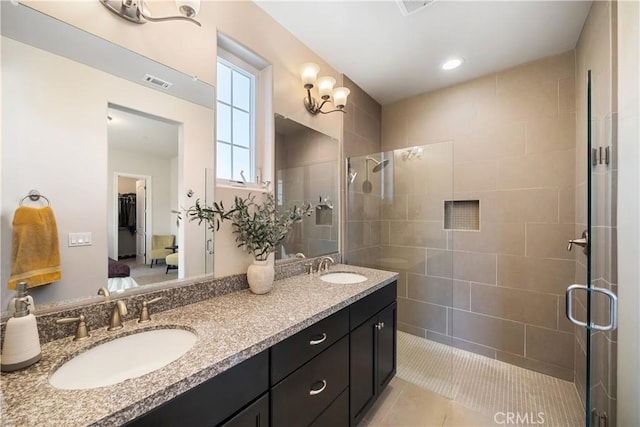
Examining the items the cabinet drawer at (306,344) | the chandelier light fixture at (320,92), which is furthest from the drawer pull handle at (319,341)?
the chandelier light fixture at (320,92)

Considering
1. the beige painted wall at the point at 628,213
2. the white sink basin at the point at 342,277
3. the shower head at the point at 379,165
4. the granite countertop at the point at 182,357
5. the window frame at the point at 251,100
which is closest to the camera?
the granite countertop at the point at 182,357

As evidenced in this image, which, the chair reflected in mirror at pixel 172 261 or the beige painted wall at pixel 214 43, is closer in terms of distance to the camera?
the beige painted wall at pixel 214 43

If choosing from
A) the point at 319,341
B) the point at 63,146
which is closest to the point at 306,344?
the point at 319,341

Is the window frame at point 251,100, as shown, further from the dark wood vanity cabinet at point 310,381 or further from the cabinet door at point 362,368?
the cabinet door at point 362,368

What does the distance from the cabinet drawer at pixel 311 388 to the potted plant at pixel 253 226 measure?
1.53 feet

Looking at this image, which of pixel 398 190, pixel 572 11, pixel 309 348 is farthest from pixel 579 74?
pixel 309 348

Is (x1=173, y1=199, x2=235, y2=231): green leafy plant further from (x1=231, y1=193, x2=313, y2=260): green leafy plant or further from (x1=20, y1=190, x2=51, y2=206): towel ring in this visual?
(x1=20, y1=190, x2=51, y2=206): towel ring

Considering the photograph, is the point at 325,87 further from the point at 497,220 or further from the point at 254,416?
the point at 254,416

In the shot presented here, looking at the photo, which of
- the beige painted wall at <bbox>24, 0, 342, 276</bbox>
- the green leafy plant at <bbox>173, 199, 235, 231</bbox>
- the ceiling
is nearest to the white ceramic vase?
the beige painted wall at <bbox>24, 0, 342, 276</bbox>

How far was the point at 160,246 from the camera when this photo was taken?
1188 millimetres

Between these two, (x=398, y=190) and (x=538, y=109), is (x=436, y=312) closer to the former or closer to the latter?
(x=398, y=190)

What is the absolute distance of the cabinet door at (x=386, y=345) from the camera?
1.64 meters

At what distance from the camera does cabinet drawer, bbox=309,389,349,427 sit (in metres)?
1.16

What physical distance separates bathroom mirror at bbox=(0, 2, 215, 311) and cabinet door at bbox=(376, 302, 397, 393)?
152 cm
